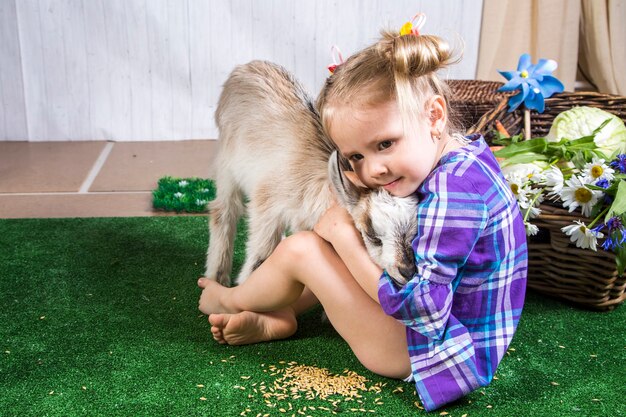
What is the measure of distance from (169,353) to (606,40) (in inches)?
128

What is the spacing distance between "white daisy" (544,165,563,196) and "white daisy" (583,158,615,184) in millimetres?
70

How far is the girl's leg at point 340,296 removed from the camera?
160 cm

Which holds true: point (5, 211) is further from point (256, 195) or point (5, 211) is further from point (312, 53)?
point (312, 53)

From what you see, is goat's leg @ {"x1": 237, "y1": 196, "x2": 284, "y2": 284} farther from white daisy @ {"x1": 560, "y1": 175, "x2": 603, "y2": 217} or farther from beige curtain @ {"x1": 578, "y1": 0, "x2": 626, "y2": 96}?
beige curtain @ {"x1": 578, "y1": 0, "x2": 626, "y2": 96}

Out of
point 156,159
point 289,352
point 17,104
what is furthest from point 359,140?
point 17,104

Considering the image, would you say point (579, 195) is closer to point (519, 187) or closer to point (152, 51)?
point (519, 187)

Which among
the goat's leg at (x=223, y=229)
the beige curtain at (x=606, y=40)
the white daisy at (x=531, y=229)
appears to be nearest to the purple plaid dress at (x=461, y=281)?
the white daisy at (x=531, y=229)

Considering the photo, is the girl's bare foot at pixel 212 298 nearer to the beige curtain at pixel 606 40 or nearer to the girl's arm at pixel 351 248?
the girl's arm at pixel 351 248

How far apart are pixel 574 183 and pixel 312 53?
222 cm

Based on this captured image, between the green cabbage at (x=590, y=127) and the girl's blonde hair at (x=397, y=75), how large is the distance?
1058 millimetres

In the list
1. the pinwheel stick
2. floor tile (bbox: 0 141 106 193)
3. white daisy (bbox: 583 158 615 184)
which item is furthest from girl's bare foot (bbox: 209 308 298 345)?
floor tile (bbox: 0 141 106 193)

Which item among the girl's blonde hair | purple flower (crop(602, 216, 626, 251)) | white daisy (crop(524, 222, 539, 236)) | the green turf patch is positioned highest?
the girl's blonde hair

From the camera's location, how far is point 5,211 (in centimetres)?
276

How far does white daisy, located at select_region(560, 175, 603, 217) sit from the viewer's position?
1895 millimetres
